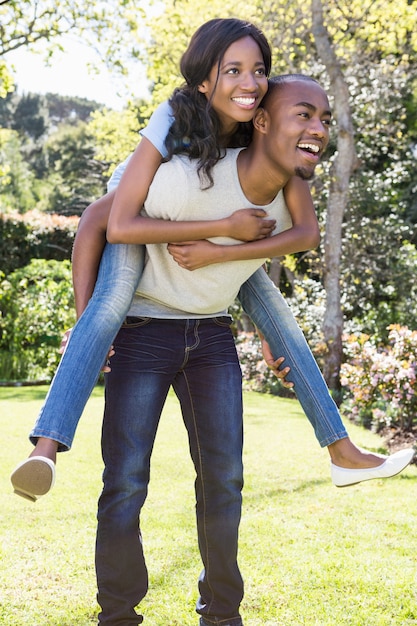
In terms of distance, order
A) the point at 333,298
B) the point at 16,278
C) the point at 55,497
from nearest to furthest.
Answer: the point at 55,497 → the point at 333,298 → the point at 16,278

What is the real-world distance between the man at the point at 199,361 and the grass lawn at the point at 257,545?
29.1 inches

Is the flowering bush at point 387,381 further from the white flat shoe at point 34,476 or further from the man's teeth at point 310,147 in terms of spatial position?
the white flat shoe at point 34,476

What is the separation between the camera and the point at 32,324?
1213cm

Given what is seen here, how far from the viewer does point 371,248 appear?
12.9m

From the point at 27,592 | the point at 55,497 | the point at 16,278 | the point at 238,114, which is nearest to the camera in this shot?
the point at 238,114

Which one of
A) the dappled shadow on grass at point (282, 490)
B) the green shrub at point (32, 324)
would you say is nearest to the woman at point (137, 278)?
the dappled shadow on grass at point (282, 490)

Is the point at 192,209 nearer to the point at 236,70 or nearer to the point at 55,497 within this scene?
the point at 236,70

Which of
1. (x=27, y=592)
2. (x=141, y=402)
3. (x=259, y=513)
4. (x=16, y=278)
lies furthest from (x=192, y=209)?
(x=16, y=278)

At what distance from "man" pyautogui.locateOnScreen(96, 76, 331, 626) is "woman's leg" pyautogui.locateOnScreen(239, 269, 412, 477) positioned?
17 centimetres

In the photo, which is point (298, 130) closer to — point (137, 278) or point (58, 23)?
point (137, 278)

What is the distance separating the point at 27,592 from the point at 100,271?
1.70 metres

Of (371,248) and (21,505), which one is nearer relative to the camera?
(21,505)

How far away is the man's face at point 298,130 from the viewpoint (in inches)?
95.7

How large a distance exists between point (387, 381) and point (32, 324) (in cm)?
646
